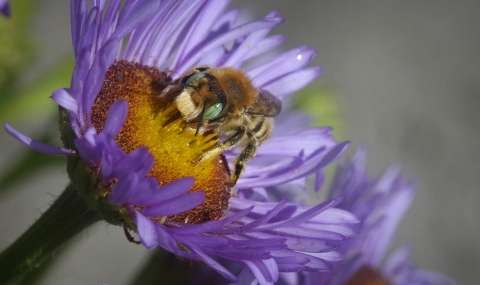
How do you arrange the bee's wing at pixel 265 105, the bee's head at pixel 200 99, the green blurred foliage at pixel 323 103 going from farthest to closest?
the green blurred foliage at pixel 323 103
the bee's wing at pixel 265 105
the bee's head at pixel 200 99

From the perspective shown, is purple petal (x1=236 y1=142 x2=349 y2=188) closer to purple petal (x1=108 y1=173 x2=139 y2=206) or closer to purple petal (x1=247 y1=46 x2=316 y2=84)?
purple petal (x1=247 y1=46 x2=316 y2=84)

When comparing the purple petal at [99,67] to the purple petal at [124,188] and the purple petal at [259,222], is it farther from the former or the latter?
the purple petal at [259,222]

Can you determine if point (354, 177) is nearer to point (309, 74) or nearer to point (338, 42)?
point (309, 74)

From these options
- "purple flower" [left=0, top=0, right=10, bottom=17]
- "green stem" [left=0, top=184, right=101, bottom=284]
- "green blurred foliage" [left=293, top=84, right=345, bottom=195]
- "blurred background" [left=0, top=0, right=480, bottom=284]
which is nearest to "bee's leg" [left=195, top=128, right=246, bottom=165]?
"green stem" [left=0, top=184, right=101, bottom=284]

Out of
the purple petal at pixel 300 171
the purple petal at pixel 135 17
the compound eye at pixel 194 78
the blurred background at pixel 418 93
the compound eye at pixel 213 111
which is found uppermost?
the purple petal at pixel 135 17

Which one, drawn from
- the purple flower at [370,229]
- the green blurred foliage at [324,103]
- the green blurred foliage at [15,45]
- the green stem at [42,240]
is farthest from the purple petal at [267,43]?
the green blurred foliage at [324,103]

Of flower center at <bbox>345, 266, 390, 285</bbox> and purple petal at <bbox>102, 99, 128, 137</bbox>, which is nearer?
purple petal at <bbox>102, 99, 128, 137</bbox>

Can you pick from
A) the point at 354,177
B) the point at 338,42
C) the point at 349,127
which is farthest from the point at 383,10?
the point at 354,177
